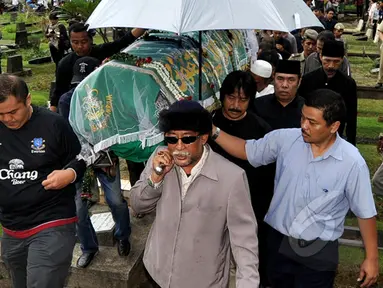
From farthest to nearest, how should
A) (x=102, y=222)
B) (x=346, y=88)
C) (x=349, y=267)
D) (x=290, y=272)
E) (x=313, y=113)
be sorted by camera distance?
1. (x=346, y=88)
2. (x=102, y=222)
3. (x=349, y=267)
4. (x=290, y=272)
5. (x=313, y=113)

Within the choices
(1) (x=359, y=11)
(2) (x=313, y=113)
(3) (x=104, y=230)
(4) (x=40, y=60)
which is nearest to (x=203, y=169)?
(2) (x=313, y=113)

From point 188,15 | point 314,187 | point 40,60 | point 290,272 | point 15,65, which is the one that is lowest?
point 40,60

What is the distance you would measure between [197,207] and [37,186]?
3.68 feet

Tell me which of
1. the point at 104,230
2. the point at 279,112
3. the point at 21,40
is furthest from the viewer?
the point at 21,40

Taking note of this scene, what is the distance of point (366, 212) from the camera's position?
2791mm

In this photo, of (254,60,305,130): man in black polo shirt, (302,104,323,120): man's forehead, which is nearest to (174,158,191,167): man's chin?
(302,104,323,120): man's forehead

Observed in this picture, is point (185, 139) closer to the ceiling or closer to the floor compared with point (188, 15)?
closer to the floor

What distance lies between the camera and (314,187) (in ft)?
9.35

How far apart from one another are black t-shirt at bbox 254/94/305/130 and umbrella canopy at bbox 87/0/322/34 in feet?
2.35

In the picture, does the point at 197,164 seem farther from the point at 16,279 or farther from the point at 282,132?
the point at 16,279

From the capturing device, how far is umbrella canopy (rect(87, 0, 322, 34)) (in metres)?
3.16

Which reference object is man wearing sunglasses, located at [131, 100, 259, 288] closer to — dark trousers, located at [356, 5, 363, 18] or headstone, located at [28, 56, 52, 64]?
headstone, located at [28, 56, 52, 64]

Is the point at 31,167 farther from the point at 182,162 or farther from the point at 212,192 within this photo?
the point at 212,192

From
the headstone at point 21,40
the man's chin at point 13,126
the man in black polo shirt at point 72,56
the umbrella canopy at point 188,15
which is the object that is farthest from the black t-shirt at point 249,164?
the headstone at point 21,40
